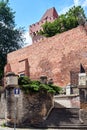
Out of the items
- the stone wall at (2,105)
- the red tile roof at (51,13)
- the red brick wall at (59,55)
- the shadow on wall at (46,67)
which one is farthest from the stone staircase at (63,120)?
the red tile roof at (51,13)

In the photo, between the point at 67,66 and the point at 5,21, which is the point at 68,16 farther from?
the point at 67,66

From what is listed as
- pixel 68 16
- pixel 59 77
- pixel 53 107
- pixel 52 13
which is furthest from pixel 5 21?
pixel 52 13

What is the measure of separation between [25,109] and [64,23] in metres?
30.5

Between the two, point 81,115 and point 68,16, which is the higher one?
point 68,16

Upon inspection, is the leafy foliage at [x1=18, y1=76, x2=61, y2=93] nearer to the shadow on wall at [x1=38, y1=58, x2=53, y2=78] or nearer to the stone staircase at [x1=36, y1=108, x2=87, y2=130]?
the stone staircase at [x1=36, y1=108, x2=87, y2=130]

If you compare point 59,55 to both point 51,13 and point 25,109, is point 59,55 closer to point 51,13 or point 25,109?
point 25,109

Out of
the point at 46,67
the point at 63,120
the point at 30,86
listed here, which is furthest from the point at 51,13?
the point at 63,120

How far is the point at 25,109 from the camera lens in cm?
1825

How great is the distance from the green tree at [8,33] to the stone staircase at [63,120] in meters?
26.3

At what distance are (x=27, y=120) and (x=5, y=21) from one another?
98.3 feet

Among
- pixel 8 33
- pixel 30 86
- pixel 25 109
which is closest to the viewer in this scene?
pixel 25 109

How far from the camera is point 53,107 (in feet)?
63.6

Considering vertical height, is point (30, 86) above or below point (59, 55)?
below

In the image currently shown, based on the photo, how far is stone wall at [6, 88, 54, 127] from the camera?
1816cm
